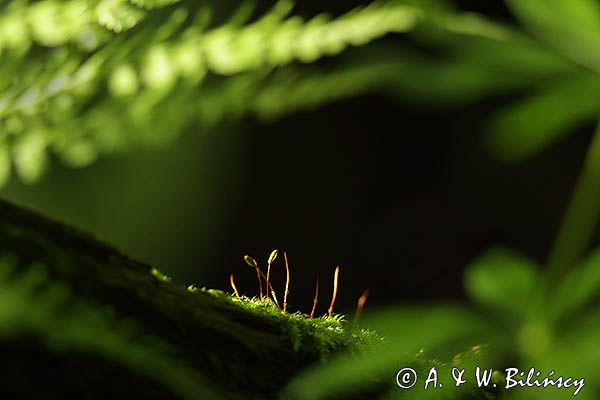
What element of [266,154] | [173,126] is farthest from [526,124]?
[266,154]

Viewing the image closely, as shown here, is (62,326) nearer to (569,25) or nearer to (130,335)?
(130,335)

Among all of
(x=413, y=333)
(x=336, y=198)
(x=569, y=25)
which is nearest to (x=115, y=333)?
(x=413, y=333)

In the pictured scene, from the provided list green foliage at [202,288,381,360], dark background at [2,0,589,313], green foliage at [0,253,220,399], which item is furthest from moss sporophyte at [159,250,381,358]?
dark background at [2,0,589,313]

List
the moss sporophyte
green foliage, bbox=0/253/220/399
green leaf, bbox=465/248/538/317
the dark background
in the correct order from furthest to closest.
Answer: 1. the dark background
2. the moss sporophyte
3. green leaf, bbox=465/248/538/317
4. green foliage, bbox=0/253/220/399

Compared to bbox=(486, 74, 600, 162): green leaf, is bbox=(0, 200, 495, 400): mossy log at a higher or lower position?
lower

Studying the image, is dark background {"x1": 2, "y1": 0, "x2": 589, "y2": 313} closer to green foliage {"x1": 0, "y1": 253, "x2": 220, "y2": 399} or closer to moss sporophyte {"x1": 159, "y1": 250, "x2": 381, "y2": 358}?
moss sporophyte {"x1": 159, "y1": 250, "x2": 381, "y2": 358}

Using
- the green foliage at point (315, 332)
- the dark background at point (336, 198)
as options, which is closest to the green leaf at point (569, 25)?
the green foliage at point (315, 332)

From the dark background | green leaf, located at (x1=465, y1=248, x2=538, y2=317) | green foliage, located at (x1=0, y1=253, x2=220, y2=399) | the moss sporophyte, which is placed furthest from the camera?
the dark background

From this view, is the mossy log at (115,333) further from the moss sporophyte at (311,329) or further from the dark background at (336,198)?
the dark background at (336,198)
